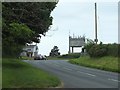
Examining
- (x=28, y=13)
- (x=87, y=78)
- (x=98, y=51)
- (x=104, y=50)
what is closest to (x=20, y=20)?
(x=28, y=13)

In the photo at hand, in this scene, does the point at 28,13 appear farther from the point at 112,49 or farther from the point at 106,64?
the point at 112,49

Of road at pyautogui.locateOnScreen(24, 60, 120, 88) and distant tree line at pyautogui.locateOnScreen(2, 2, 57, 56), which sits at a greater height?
distant tree line at pyautogui.locateOnScreen(2, 2, 57, 56)

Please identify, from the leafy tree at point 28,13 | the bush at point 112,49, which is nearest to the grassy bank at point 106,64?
the bush at point 112,49

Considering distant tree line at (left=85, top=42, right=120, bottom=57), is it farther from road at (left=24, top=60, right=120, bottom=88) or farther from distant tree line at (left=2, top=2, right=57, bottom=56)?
distant tree line at (left=2, top=2, right=57, bottom=56)

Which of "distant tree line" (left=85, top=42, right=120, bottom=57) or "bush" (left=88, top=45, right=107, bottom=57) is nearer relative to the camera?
"distant tree line" (left=85, top=42, right=120, bottom=57)

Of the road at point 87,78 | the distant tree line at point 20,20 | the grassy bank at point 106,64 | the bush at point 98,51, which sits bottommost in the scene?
the road at point 87,78

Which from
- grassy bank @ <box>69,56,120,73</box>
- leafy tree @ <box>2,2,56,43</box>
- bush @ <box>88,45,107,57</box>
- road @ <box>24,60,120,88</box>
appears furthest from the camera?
bush @ <box>88,45,107,57</box>

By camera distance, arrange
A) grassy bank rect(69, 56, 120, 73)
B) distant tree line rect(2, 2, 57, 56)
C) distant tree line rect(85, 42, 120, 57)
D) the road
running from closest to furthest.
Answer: the road < distant tree line rect(2, 2, 57, 56) < grassy bank rect(69, 56, 120, 73) < distant tree line rect(85, 42, 120, 57)

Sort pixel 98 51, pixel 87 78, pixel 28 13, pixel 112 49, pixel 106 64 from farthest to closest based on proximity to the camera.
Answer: pixel 98 51, pixel 112 49, pixel 106 64, pixel 28 13, pixel 87 78

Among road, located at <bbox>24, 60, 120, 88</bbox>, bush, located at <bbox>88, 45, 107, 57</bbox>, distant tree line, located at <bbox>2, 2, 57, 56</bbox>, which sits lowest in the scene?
road, located at <bbox>24, 60, 120, 88</bbox>

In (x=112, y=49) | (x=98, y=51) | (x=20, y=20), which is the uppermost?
(x=20, y=20)

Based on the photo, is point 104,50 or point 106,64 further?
point 104,50

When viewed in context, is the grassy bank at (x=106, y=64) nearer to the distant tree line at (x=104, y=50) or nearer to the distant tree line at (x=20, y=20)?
the distant tree line at (x=104, y=50)

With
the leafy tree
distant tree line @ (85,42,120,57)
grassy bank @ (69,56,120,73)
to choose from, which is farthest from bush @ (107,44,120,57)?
the leafy tree
